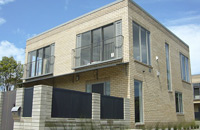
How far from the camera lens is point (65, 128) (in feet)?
27.6

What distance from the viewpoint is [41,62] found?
1725 centimetres

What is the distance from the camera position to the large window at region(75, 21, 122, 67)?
41.2 feet

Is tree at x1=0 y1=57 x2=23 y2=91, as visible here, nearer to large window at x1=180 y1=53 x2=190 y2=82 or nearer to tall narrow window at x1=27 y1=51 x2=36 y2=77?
tall narrow window at x1=27 y1=51 x2=36 y2=77

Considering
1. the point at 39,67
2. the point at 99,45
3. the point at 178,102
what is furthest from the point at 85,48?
the point at 178,102

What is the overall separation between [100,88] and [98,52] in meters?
2.05

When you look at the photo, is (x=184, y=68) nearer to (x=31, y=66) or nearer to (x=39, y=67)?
(x=39, y=67)

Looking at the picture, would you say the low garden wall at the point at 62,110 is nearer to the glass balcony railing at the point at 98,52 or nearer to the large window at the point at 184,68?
the glass balcony railing at the point at 98,52

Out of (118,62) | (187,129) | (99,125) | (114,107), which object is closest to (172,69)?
(187,129)

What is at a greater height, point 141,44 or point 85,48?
point 141,44

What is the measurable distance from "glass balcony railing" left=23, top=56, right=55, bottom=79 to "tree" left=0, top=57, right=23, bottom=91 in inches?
298

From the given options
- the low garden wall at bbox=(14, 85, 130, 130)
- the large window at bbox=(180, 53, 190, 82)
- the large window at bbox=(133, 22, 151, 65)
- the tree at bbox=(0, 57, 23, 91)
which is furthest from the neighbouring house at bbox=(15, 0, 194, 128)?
the tree at bbox=(0, 57, 23, 91)

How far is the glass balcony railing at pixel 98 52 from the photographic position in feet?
40.9

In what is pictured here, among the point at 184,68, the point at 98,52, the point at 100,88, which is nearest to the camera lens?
the point at 100,88

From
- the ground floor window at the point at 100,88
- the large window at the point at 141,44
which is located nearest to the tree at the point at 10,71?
the ground floor window at the point at 100,88
